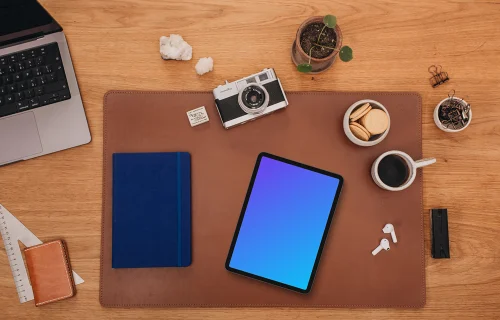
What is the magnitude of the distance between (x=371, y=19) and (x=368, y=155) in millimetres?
336

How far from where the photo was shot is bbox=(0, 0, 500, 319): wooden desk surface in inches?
39.4

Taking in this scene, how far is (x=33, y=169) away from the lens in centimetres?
100

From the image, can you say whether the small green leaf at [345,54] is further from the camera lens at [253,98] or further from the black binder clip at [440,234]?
the black binder clip at [440,234]

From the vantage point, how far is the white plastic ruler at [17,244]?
3.24 feet

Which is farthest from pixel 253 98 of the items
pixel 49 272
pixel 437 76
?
pixel 49 272

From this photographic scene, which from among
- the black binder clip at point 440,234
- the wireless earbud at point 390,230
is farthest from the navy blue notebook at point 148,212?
the black binder clip at point 440,234

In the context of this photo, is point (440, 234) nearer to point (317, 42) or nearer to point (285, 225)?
point (285, 225)

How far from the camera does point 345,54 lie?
944 millimetres

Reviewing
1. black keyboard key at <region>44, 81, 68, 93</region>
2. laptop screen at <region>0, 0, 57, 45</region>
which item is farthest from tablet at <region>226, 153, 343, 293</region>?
laptop screen at <region>0, 0, 57, 45</region>

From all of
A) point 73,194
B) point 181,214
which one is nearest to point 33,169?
point 73,194

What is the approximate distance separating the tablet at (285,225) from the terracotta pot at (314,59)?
24 cm

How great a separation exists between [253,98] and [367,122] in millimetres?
264

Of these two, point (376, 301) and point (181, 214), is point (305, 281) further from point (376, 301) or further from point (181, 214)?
point (181, 214)

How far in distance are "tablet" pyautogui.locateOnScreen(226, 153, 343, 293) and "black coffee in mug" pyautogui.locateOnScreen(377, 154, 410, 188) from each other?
10cm
